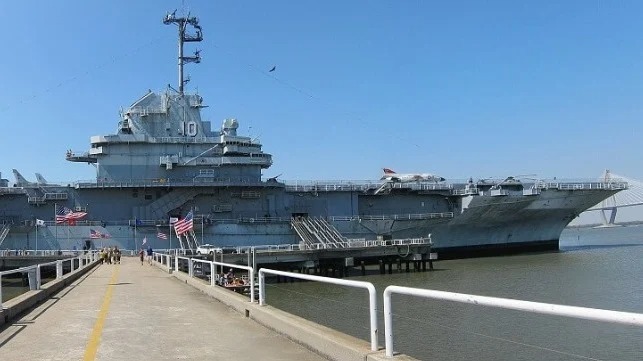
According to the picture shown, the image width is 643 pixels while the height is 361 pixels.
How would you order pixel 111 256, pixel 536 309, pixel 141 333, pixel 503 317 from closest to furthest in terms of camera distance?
pixel 536 309 → pixel 141 333 → pixel 503 317 → pixel 111 256

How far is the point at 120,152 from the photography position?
5097cm

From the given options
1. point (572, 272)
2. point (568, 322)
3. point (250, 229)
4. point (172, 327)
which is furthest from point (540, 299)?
point (250, 229)

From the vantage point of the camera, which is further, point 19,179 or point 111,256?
point 19,179

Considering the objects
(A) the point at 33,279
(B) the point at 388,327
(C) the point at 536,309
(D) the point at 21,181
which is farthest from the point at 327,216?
(C) the point at 536,309

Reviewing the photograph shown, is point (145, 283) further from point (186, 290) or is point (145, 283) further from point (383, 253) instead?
point (383, 253)

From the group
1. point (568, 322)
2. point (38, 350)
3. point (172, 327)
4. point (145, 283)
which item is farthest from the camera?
point (145, 283)

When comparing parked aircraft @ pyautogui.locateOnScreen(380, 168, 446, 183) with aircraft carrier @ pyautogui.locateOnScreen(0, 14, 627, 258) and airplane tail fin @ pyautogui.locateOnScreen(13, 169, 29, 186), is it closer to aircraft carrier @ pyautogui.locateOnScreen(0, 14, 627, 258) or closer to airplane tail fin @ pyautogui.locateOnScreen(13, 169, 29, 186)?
aircraft carrier @ pyautogui.locateOnScreen(0, 14, 627, 258)

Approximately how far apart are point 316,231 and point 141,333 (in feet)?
131

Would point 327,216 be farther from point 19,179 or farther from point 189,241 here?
point 19,179

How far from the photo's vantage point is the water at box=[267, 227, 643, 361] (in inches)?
534

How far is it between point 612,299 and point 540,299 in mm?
2666

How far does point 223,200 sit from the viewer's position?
52.0 m

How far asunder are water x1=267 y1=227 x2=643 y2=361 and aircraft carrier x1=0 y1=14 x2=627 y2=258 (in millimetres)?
13690

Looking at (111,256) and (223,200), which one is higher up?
(223,200)
